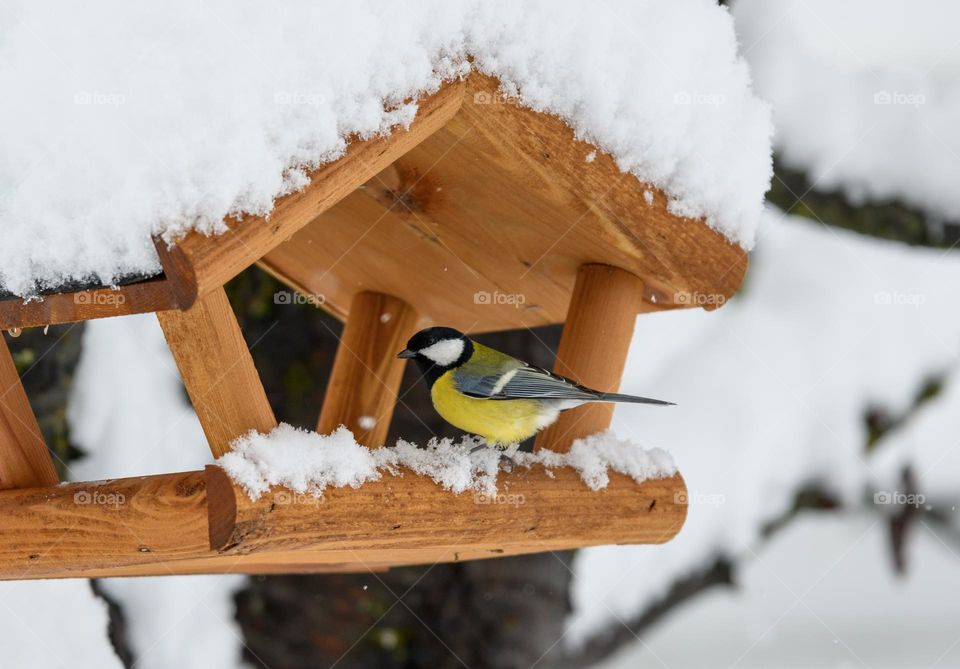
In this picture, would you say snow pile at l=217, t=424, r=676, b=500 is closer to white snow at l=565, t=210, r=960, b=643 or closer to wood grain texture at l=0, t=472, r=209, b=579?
wood grain texture at l=0, t=472, r=209, b=579

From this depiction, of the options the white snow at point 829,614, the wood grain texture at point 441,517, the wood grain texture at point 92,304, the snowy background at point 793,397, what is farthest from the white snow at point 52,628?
the white snow at point 829,614

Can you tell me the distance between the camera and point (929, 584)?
5438mm

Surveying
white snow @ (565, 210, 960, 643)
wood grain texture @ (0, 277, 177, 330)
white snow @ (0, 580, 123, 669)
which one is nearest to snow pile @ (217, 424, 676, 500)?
wood grain texture @ (0, 277, 177, 330)

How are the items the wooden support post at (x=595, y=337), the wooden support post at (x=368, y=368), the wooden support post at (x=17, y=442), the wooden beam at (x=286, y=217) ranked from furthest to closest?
the wooden support post at (x=368, y=368)
the wooden support post at (x=595, y=337)
the wooden support post at (x=17, y=442)
the wooden beam at (x=286, y=217)

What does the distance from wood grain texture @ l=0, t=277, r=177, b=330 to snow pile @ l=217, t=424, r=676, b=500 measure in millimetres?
284

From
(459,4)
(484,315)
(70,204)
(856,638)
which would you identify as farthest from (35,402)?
(856,638)

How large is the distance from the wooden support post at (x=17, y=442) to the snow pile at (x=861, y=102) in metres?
2.69

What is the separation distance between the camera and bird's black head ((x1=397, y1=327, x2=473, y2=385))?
2.35m

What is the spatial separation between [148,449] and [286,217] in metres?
2.07

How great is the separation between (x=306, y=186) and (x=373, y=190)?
0.72 meters

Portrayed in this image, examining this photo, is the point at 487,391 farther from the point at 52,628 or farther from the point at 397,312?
the point at 52,628

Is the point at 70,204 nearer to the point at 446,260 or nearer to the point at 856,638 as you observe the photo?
the point at 446,260

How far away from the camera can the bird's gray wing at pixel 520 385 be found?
7.21 feet

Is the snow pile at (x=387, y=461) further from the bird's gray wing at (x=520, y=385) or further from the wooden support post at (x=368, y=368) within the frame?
the wooden support post at (x=368, y=368)
